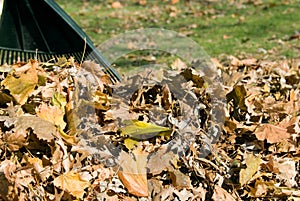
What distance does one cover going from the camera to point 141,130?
2316 millimetres

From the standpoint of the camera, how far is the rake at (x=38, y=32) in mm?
3801

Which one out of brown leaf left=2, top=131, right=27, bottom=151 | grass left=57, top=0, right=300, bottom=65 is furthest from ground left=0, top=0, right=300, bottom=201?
grass left=57, top=0, right=300, bottom=65

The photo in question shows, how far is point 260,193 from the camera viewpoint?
7.91 feet

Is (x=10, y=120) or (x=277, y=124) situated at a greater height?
(x=10, y=120)

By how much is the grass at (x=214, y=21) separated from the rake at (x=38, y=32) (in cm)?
268

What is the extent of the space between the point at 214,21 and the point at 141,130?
6131mm

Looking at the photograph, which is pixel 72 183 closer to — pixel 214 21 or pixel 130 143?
pixel 130 143

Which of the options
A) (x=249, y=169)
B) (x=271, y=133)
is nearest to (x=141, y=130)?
(x=249, y=169)

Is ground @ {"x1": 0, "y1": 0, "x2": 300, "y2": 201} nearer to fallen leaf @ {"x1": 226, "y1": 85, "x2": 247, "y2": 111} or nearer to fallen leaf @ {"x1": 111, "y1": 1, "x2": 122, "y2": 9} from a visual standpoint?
fallen leaf @ {"x1": 226, "y1": 85, "x2": 247, "y2": 111}

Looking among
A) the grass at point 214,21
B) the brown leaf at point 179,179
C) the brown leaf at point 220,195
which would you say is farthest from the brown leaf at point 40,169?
the grass at point 214,21

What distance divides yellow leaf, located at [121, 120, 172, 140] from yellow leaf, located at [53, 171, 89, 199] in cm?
29

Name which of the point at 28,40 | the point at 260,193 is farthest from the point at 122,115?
the point at 28,40

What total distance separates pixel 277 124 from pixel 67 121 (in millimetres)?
921

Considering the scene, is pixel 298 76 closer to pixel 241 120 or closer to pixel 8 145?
pixel 241 120
